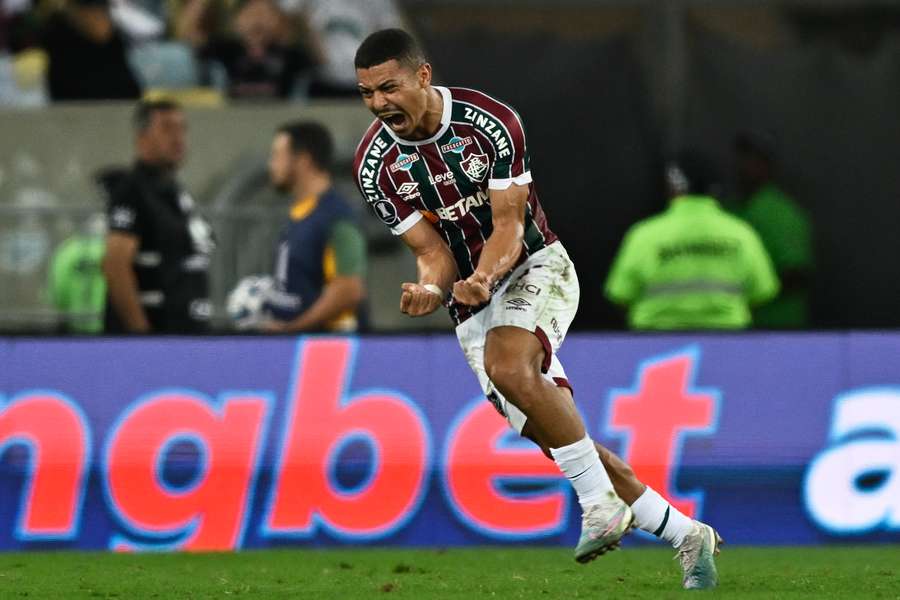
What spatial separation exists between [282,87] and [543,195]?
243cm

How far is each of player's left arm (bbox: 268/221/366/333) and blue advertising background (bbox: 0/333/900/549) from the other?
0.20 meters

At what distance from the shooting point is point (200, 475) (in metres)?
10.1

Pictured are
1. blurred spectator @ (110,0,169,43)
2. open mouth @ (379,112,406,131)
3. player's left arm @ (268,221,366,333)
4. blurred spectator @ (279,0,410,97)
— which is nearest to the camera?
open mouth @ (379,112,406,131)

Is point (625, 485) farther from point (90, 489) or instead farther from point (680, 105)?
point (680, 105)

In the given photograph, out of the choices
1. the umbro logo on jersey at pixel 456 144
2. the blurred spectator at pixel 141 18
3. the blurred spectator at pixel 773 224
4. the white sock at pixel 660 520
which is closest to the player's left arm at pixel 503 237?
the umbro logo on jersey at pixel 456 144

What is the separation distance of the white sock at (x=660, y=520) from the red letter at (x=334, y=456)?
3022mm

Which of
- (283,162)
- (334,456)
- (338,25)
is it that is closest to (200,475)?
(334,456)

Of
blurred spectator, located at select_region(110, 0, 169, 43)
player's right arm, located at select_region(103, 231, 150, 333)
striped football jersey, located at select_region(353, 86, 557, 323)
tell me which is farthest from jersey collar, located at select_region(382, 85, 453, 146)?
blurred spectator, located at select_region(110, 0, 169, 43)

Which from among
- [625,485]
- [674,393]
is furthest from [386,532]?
[625,485]

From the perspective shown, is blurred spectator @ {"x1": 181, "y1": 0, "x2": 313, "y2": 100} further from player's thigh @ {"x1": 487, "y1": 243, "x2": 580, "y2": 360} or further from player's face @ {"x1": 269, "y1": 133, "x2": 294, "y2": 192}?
player's thigh @ {"x1": 487, "y1": 243, "x2": 580, "y2": 360}

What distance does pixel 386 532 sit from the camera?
10047mm

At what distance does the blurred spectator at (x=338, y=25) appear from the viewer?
1374 cm

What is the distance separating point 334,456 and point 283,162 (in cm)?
170

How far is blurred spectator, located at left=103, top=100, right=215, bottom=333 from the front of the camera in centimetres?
1050
